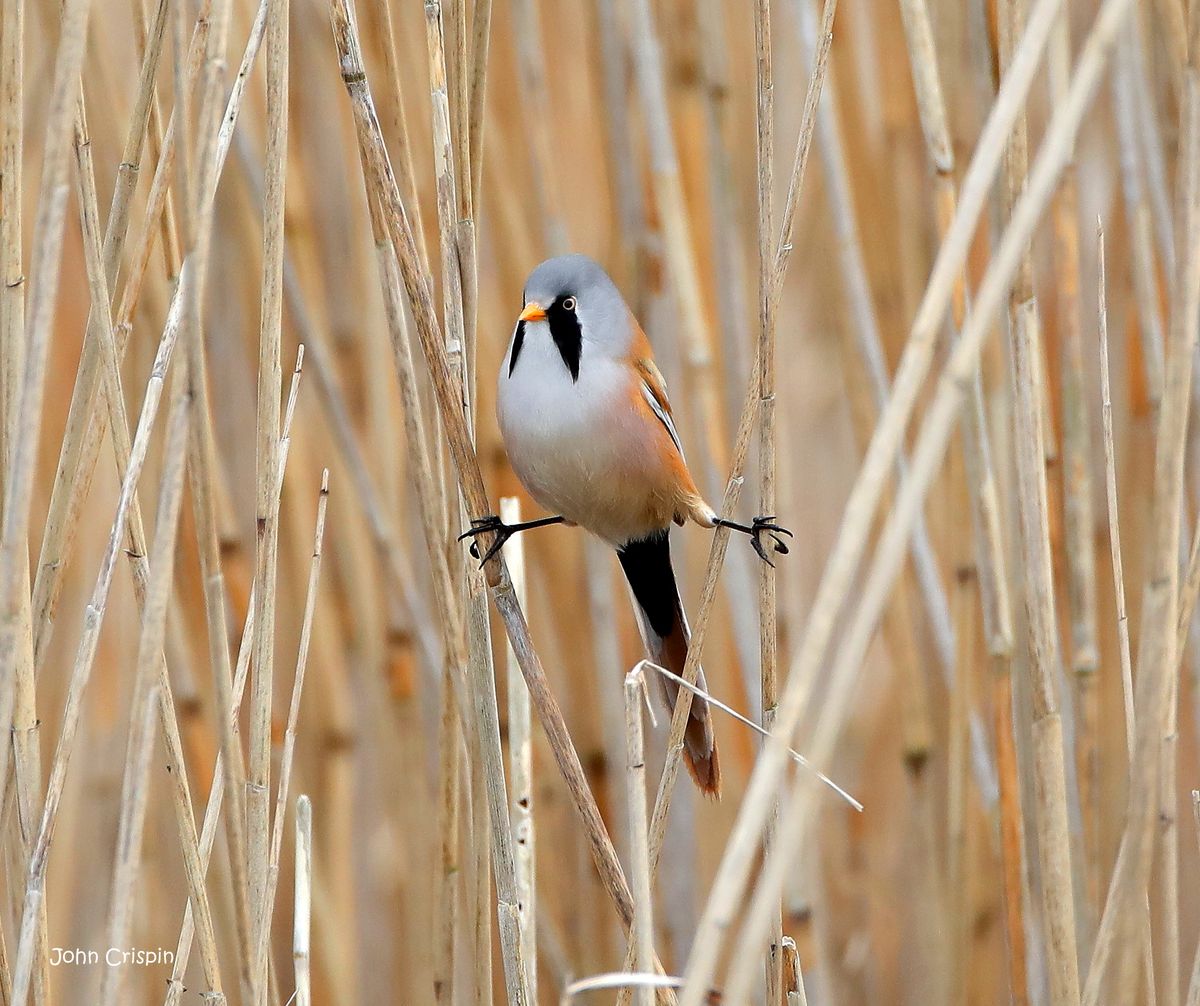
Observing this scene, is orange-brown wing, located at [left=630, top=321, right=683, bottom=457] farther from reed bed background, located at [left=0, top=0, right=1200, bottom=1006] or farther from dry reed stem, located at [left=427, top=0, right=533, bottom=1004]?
dry reed stem, located at [left=427, top=0, right=533, bottom=1004]

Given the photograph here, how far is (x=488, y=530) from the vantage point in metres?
1.23

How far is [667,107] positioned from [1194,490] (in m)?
0.92

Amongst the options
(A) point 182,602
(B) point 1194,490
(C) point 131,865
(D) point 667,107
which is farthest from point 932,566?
(C) point 131,865

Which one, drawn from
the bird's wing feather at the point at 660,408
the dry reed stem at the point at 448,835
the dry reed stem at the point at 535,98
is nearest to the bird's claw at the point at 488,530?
the dry reed stem at the point at 448,835

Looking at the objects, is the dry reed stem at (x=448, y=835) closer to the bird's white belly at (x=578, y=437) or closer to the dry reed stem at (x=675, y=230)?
the bird's white belly at (x=578, y=437)

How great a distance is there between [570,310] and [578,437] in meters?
0.14

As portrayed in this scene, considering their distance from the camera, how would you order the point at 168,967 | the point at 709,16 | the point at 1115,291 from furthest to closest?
the point at 1115,291, the point at 168,967, the point at 709,16

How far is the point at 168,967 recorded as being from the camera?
1.77 m

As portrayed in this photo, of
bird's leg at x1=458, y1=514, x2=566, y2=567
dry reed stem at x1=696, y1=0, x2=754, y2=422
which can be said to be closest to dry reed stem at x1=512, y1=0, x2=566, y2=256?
dry reed stem at x1=696, y1=0, x2=754, y2=422

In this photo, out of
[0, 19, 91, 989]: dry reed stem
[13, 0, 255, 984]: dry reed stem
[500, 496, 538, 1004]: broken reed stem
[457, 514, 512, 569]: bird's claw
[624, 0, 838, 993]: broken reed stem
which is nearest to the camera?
[0, 19, 91, 989]: dry reed stem

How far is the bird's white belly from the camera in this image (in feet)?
4.56

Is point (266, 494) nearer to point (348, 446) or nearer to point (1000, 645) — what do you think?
point (348, 446)

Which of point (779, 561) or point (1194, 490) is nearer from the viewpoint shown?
point (1194, 490)

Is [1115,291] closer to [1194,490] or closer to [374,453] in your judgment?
[1194,490]
